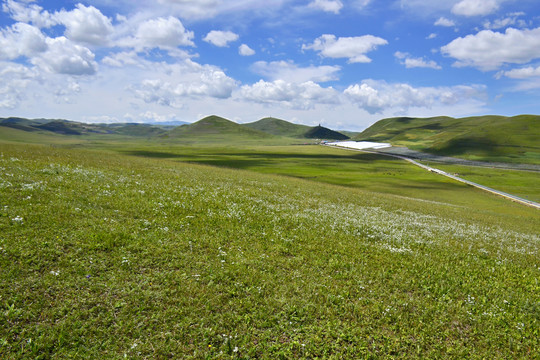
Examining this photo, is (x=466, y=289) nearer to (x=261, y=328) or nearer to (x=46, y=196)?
(x=261, y=328)

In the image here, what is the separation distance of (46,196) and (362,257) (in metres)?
19.6

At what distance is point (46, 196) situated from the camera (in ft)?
58.5

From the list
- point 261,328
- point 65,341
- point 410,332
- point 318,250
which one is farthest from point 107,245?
point 410,332

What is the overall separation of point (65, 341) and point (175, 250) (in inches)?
229

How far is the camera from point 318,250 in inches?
651

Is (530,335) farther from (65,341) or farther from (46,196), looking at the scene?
(46,196)

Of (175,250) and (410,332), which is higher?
(175,250)

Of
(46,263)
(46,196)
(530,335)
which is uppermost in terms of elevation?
(46,196)

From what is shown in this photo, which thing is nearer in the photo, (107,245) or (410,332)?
(410,332)

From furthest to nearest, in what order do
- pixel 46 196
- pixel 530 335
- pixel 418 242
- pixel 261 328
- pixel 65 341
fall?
pixel 418 242, pixel 46 196, pixel 530 335, pixel 261 328, pixel 65 341

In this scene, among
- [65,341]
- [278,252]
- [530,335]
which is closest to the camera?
[65,341]

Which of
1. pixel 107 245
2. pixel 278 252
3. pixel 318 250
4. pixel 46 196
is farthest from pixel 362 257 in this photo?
pixel 46 196

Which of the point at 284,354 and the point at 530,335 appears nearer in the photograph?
the point at 284,354

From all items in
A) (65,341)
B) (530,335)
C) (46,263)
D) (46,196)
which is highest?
(46,196)
